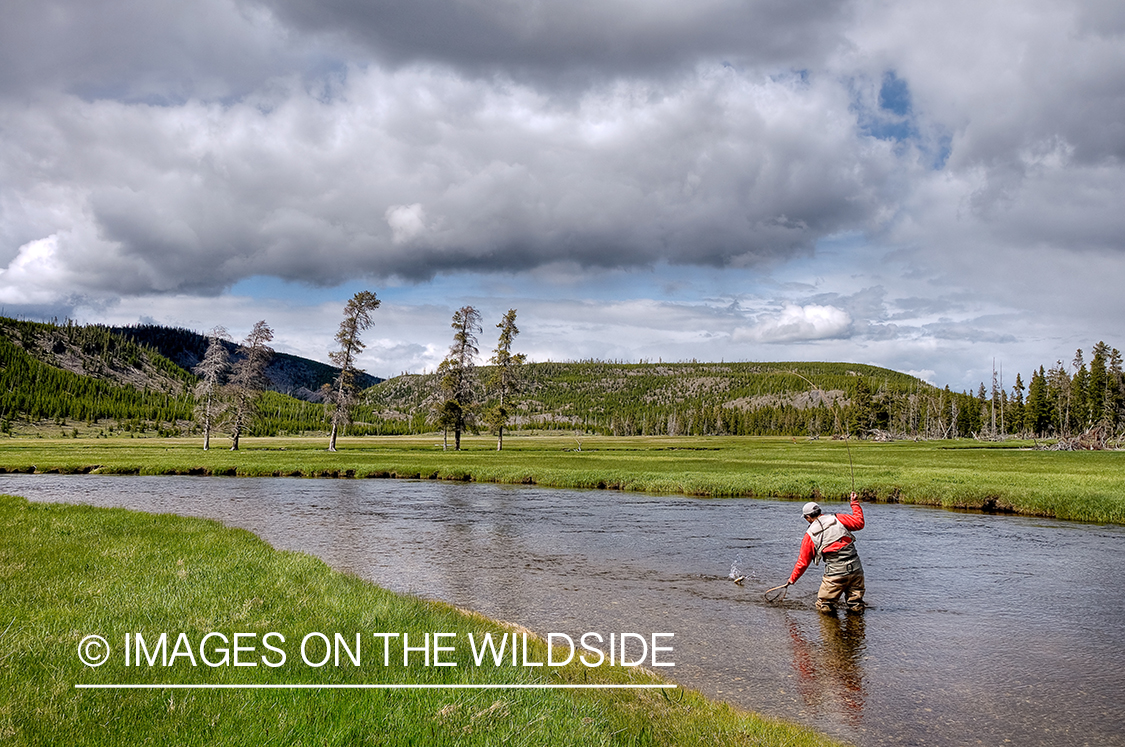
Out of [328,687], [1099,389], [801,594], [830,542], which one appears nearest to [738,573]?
[801,594]

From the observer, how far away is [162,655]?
797cm

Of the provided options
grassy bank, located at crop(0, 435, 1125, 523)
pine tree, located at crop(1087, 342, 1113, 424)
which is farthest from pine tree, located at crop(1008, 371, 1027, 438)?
grassy bank, located at crop(0, 435, 1125, 523)

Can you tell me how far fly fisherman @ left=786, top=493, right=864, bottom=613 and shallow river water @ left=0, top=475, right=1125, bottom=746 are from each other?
49 cm

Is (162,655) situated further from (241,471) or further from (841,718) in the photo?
(241,471)

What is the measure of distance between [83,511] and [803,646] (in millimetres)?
25127

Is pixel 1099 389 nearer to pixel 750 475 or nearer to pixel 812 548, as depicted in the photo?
pixel 750 475

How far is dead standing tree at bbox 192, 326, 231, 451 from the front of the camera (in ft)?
250

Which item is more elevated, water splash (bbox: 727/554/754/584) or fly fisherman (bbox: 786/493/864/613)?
fly fisherman (bbox: 786/493/864/613)

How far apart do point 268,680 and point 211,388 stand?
79276mm

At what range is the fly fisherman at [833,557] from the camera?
14734mm

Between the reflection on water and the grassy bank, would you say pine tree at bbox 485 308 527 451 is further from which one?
the reflection on water

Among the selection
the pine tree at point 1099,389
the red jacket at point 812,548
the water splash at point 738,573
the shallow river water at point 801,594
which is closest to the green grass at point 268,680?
the shallow river water at point 801,594

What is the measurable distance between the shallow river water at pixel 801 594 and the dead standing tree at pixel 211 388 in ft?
150

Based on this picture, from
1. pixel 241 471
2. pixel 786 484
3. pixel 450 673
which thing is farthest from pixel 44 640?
pixel 241 471
